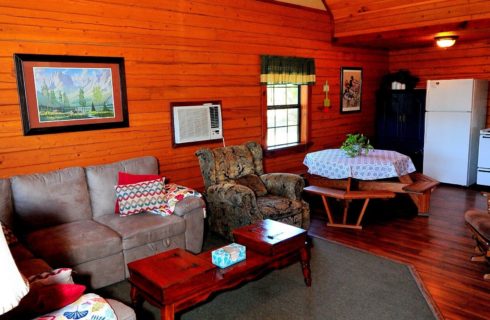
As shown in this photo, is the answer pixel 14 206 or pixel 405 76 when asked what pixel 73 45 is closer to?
pixel 14 206

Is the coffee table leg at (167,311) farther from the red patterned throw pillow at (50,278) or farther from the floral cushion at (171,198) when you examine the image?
the floral cushion at (171,198)

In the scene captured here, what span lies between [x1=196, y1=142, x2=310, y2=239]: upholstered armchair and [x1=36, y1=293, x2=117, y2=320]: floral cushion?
6.85 ft

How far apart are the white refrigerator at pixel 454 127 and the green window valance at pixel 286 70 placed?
2089mm

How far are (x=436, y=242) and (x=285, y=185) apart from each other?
161 centimetres

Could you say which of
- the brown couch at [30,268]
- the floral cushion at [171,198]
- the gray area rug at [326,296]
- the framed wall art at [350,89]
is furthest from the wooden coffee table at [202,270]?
the framed wall art at [350,89]

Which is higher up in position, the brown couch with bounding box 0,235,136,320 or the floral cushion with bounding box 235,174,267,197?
the floral cushion with bounding box 235,174,267,197

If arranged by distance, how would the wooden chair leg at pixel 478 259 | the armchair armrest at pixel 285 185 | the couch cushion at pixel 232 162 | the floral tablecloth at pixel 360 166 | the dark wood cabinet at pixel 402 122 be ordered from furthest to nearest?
the dark wood cabinet at pixel 402 122 → the floral tablecloth at pixel 360 166 → the couch cushion at pixel 232 162 → the armchair armrest at pixel 285 185 → the wooden chair leg at pixel 478 259

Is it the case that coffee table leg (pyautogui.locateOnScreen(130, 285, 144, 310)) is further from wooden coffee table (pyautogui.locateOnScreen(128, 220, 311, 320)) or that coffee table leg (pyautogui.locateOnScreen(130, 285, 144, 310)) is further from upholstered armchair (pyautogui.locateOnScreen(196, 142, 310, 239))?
upholstered armchair (pyautogui.locateOnScreen(196, 142, 310, 239))

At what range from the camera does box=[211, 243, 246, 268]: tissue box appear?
2650 millimetres

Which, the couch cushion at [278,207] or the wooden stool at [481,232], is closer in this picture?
the wooden stool at [481,232]

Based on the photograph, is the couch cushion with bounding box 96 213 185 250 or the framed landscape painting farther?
the framed landscape painting

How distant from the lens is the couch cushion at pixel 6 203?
3.01m

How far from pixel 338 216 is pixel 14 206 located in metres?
3.47

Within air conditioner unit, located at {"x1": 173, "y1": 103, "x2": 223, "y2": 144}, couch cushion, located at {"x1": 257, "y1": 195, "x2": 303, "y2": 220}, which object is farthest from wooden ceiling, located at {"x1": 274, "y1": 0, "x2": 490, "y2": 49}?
couch cushion, located at {"x1": 257, "y1": 195, "x2": 303, "y2": 220}
